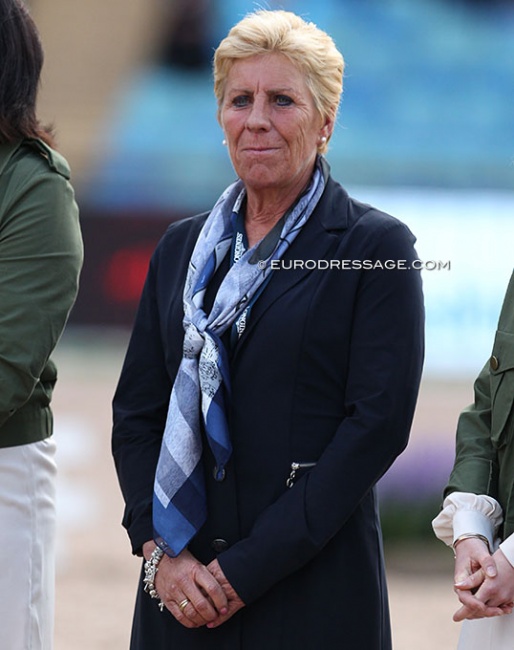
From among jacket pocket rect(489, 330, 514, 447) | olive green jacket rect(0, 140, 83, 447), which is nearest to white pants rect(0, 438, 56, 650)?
olive green jacket rect(0, 140, 83, 447)

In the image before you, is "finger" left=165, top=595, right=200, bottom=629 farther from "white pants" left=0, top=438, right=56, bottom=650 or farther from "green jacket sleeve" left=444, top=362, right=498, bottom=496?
"green jacket sleeve" left=444, top=362, right=498, bottom=496

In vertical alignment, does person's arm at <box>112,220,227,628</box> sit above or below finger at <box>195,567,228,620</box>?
above

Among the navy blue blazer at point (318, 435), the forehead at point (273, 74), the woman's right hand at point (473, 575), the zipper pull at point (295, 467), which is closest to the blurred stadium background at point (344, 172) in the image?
the navy blue blazer at point (318, 435)

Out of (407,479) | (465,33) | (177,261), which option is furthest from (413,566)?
(177,261)

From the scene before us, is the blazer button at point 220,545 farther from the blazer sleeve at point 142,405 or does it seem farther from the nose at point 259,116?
the nose at point 259,116

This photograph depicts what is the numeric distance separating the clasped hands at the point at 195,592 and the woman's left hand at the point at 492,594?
51 cm

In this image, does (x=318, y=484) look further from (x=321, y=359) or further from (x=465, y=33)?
(x=465, y=33)

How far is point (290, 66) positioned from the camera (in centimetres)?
278

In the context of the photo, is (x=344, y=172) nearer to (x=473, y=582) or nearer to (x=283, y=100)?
(x=283, y=100)

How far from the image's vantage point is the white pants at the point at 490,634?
253cm

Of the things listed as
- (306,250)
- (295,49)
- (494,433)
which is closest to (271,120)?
(295,49)

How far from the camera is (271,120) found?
2779mm

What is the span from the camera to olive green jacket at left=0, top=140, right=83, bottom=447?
2.79 metres

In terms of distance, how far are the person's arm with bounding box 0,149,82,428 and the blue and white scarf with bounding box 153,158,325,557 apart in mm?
A: 301
